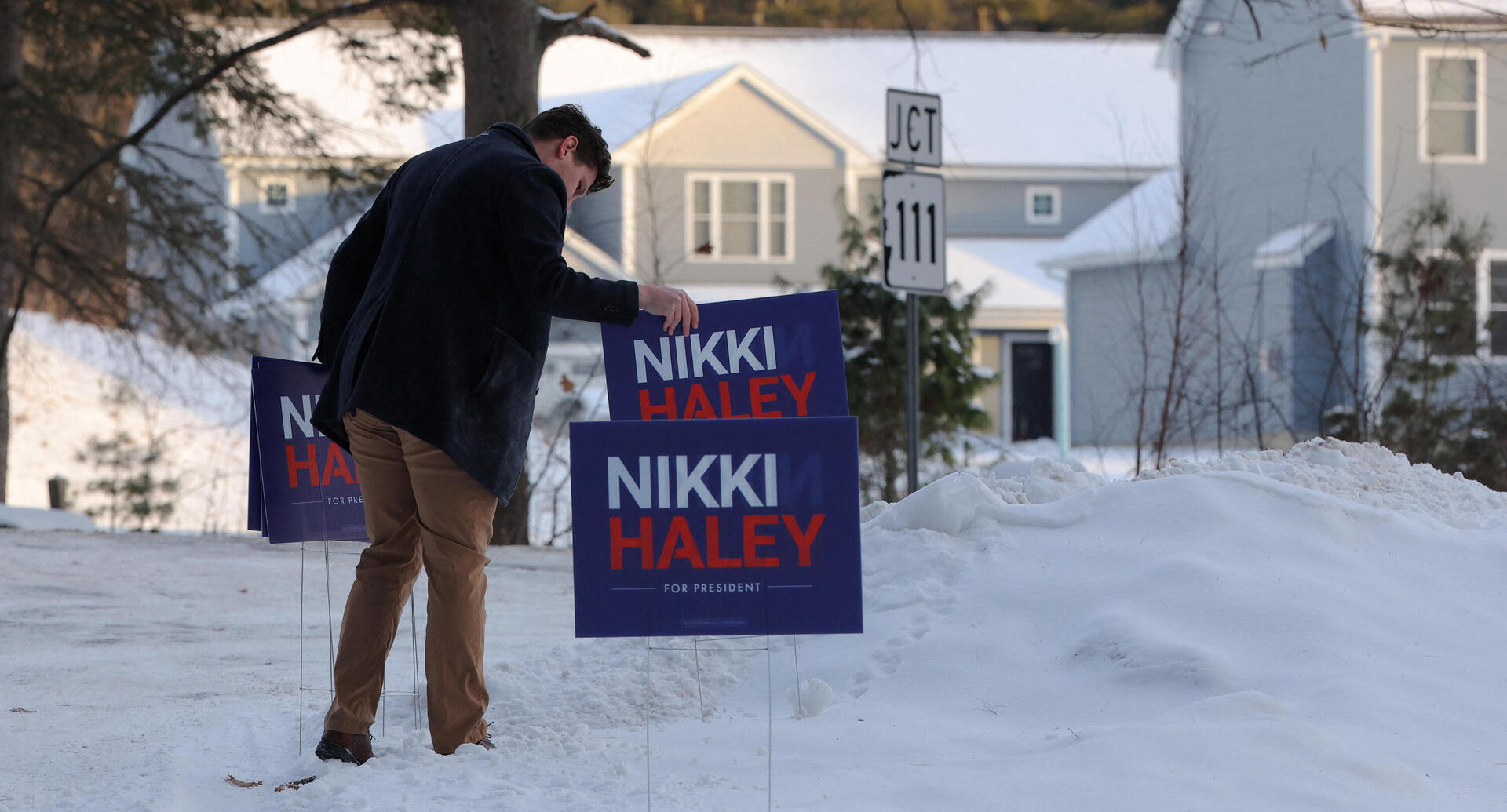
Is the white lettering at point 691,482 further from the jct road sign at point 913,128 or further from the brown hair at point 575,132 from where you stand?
the jct road sign at point 913,128

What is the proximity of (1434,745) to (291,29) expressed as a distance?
8.52m

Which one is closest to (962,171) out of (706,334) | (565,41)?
(565,41)

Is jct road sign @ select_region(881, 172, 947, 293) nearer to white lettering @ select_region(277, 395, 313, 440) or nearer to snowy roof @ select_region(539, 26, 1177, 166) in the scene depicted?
white lettering @ select_region(277, 395, 313, 440)

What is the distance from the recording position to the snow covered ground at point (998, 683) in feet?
11.0

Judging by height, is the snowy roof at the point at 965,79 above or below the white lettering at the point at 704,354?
above

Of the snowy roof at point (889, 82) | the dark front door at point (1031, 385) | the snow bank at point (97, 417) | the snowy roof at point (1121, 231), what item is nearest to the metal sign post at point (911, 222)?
the snow bank at point (97, 417)

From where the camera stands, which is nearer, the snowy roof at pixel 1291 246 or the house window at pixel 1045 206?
the snowy roof at pixel 1291 246

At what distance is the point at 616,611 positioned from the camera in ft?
10.6

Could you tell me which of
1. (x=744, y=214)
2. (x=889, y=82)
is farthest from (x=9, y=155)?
(x=889, y=82)

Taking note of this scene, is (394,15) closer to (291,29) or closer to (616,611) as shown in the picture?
(291,29)

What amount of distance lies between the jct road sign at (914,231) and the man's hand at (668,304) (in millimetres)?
3879

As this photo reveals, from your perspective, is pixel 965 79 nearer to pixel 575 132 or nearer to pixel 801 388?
pixel 801 388

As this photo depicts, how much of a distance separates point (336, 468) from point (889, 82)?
23.5m

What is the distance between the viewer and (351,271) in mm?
3883
